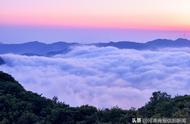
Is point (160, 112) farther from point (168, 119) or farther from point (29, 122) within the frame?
point (29, 122)

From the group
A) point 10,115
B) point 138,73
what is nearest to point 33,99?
point 10,115

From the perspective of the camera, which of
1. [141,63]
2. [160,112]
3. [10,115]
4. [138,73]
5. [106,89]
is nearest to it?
[160,112]

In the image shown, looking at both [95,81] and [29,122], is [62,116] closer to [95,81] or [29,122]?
[29,122]

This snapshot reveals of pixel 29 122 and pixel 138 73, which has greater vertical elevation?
pixel 138 73

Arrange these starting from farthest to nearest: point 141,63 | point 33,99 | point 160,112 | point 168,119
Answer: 1. point 141,63
2. point 33,99
3. point 160,112
4. point 168,119

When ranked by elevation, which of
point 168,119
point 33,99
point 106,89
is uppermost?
point 106,89

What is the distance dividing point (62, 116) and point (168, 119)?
5471 mm

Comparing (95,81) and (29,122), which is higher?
(95,81)

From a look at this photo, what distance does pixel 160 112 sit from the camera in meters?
19.0

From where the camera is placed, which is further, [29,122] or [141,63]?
[141,63]

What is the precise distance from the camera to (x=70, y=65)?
192000 mm

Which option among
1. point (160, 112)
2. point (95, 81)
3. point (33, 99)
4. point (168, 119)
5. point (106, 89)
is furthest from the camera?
point (95, 81)

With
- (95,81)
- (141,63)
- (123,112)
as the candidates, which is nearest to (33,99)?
(123,112)

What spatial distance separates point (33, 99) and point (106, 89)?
10336 centimetres
